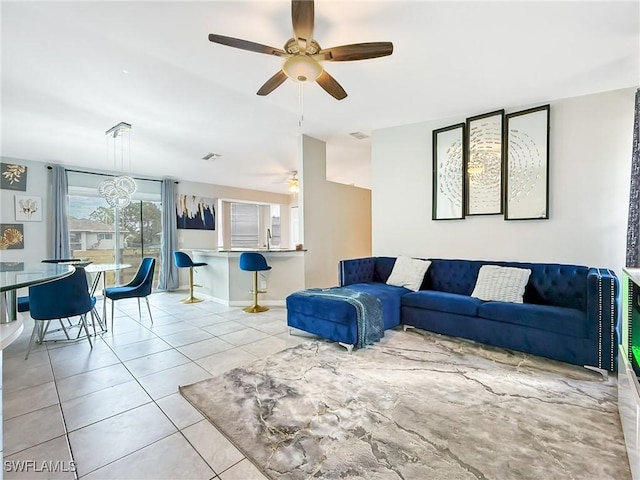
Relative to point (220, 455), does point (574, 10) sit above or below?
above

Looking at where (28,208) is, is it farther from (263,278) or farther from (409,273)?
(409,273)

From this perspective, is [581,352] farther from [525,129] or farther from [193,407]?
[193,407]

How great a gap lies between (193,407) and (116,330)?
2.50 m

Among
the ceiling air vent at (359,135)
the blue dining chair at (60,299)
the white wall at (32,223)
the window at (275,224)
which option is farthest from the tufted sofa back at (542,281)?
the white wall at (32,223)

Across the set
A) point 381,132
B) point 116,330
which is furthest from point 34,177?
point 381,132

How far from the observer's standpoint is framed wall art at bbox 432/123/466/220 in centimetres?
392

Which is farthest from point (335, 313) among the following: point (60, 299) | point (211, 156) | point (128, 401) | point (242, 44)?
point (211, 156)

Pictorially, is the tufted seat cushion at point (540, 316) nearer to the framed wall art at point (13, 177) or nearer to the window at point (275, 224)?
the window at point (275, 224)

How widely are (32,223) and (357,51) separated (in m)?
6.39

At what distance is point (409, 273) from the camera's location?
4.00m

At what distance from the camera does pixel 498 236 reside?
12.1 feet

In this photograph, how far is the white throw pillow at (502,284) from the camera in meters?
3.12

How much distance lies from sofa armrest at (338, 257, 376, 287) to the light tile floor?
1.11m

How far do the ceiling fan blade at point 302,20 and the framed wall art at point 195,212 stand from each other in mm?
5978
